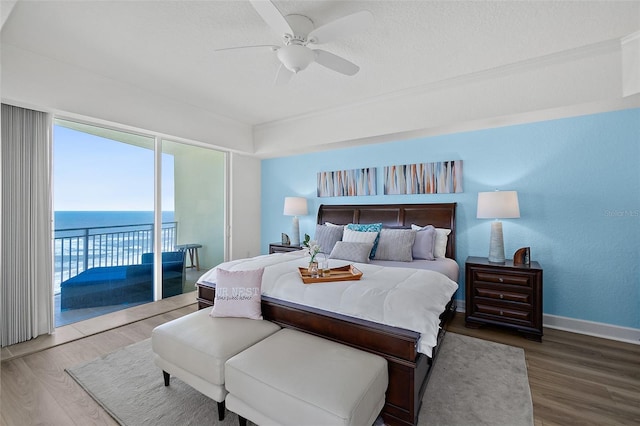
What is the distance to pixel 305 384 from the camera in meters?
1.45

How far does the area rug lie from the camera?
182cm

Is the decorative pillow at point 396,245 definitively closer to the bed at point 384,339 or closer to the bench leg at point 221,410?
the bed at point 384,339

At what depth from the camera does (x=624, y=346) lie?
8.93ft

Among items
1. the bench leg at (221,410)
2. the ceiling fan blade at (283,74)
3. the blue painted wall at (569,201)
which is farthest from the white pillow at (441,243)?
the bench leg at (221,410)

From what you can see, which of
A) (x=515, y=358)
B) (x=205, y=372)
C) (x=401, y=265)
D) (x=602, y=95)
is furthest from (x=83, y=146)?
(x=602, y=95)

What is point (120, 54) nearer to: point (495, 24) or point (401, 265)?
point (495, 24)

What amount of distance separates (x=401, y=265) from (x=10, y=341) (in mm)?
3952

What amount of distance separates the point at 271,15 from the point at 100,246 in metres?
3.47

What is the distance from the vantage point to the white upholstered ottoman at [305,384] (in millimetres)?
1363

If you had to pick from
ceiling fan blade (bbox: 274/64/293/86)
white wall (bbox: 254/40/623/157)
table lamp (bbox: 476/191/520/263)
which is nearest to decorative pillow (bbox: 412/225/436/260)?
table lamp (bbox: 476/191/520/263)

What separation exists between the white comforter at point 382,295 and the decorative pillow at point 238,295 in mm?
141

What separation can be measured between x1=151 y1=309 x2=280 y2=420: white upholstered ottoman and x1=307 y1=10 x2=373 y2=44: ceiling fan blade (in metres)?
2.19

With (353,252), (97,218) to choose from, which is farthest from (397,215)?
(97,218)

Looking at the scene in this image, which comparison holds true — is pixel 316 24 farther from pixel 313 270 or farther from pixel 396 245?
pixel 396 245
